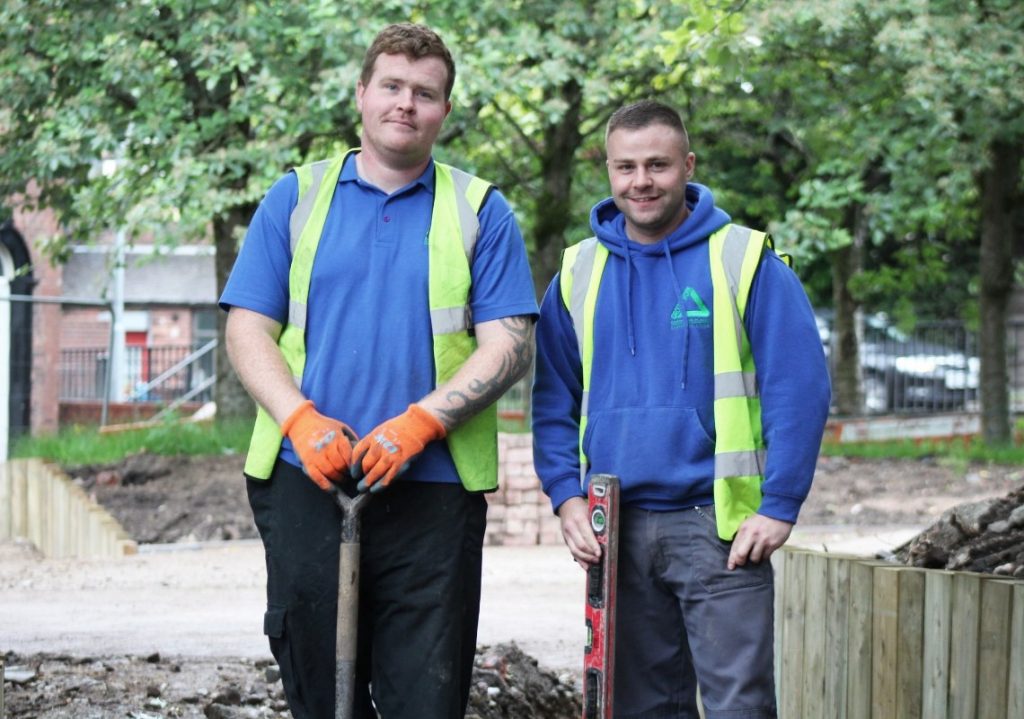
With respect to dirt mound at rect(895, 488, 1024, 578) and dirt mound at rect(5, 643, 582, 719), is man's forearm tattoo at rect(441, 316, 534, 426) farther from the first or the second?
dirt mound at rect(5, 643, 582, 719)

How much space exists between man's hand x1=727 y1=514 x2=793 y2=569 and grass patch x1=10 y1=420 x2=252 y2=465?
1184 centimetres

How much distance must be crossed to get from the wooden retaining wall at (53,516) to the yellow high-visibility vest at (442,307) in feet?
28.2

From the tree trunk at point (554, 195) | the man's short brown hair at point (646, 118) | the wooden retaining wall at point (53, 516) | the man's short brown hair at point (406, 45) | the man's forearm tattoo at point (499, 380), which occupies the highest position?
the tree trunk at point (554, 195)

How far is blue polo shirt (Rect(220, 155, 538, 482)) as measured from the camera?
12.4ft

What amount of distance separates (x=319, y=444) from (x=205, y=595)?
7.12 m

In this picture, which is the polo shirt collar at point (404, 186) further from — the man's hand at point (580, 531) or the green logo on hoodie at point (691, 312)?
the man's hand at point (580, 531)

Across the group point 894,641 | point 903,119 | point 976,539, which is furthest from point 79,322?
point 894,641

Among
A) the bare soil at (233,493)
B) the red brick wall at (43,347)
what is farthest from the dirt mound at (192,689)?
the red brick wall at (43,347)

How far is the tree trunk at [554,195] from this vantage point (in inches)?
693

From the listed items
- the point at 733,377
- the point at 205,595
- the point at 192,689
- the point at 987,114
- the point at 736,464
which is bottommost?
the point at 205,595

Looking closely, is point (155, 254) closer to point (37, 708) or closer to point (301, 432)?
point (37, 708)

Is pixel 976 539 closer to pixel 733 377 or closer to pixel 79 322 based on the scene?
pixel 733 377

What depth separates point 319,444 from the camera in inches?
142

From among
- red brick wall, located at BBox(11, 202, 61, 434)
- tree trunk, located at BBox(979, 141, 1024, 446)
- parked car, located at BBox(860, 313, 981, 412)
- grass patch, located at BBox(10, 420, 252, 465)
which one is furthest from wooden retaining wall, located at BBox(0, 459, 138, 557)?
parked car, located at BBox(860, 313, 981, 412)
